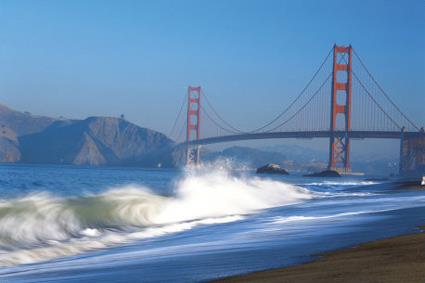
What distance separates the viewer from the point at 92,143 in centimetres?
10275

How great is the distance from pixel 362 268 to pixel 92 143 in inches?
3918

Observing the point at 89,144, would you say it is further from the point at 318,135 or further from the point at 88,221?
the point at 88,221

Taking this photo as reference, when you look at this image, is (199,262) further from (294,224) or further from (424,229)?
(294,224)

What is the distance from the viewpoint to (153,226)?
11.2m

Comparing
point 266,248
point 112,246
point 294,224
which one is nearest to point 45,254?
point 112,246

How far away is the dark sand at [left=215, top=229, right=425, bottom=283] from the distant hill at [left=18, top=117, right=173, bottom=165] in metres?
79.4

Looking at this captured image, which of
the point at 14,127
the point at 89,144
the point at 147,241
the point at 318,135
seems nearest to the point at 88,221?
the point at 147,241

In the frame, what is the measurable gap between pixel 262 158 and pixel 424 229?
98352 mm

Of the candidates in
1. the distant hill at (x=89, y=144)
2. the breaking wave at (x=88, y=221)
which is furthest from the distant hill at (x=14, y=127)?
the breaking wave at (x=88, y=221)

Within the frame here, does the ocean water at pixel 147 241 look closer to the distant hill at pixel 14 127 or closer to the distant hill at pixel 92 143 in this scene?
the distant hill at pixel 92 143

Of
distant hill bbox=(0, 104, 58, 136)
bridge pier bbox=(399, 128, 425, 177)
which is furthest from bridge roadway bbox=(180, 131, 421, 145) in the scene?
distant hill bbox=(0, 104, 58, 136)

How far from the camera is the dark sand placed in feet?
13.8

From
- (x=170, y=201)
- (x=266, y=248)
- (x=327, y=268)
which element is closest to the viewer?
(x=327, y=268)

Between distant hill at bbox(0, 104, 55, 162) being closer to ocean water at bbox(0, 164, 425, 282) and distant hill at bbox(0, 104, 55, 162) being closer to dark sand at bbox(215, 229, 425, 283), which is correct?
ocean water at bbox(0, 164, 425, 282)
